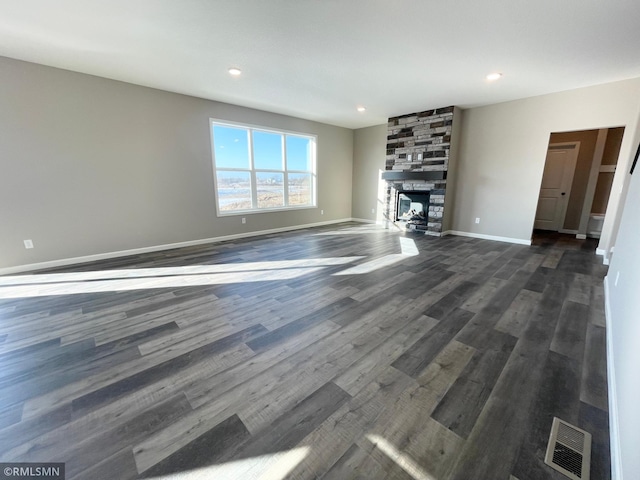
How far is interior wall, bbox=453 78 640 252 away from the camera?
155 inches

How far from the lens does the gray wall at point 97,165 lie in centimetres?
331

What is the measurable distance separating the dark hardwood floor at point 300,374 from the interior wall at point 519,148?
209cm

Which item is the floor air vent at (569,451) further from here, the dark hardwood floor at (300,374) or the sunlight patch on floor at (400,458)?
the sunlight patch on floor at (400,458)

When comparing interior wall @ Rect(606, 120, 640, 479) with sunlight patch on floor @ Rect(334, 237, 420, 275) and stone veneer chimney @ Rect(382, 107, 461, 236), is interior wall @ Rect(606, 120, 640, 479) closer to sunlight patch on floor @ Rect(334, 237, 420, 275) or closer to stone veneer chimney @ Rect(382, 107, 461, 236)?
sunlight patch on floor @ Rect(334, 237, 420, 275)

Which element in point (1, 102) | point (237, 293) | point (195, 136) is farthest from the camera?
point (195, 136)

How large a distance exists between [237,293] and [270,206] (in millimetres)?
3567

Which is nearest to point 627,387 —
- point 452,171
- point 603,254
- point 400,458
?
point 400,458

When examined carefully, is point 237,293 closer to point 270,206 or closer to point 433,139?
point 270,206

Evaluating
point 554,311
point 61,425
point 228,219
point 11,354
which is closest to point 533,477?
point 554,311

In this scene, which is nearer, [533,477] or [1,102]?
[533,477]

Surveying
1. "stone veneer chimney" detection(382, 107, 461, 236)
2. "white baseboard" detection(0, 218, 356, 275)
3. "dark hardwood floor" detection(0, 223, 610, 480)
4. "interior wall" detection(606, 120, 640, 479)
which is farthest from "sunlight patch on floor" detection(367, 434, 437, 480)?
"stone veneer chimney" detection(382, 107, 461, 236)

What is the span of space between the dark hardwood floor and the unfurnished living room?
1 cm

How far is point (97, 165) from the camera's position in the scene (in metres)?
3.84

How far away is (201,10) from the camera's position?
229 centimetres
